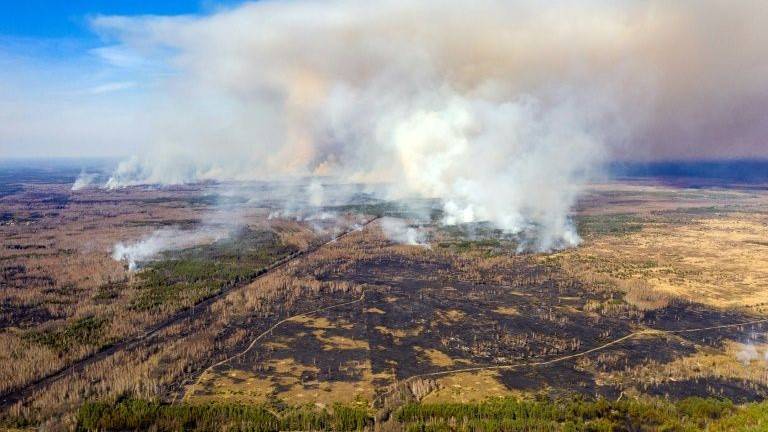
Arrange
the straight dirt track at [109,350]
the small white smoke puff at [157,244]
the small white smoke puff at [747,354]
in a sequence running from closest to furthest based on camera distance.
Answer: the straight dirt track at [109,350] < the small white smoke puff at [747,354] < the small white smoke puff at [157,244]

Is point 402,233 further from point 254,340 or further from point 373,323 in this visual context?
point 254,340

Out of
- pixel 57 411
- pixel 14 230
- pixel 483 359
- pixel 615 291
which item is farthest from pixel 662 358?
pixel 14 230

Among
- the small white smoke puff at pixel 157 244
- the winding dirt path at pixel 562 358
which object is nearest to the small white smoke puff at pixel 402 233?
the small white smoke puff at pixel 157 244

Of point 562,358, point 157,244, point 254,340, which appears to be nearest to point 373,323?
point 254,340

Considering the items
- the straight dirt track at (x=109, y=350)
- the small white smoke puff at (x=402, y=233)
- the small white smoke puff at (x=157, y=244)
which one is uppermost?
the small white smoke puff at (x=402, y=233)

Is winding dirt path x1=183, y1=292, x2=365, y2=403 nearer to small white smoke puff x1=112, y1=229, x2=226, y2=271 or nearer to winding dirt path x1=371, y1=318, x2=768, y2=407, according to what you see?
winding dirt path x1=371, y1=318, x2=768, y2=407

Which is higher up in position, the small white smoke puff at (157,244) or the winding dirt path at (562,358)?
the small white smoke puff at (157,244)

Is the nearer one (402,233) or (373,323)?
(373,323)

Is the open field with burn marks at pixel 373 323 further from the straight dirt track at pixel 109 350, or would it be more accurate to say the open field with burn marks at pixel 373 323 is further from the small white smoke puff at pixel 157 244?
the small white smoke puff at pixel 157 244
